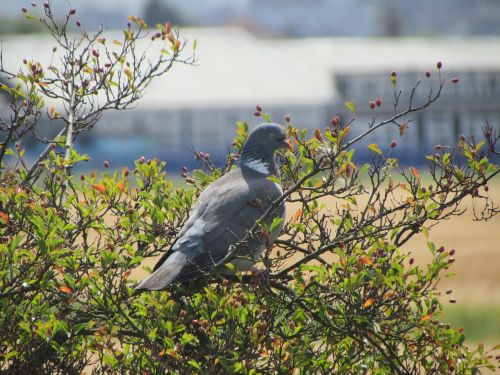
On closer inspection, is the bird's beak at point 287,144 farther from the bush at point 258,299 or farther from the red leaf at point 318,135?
the red leaf at point 318,135

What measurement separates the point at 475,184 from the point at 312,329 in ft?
3.30

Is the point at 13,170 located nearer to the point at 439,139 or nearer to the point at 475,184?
the point at 475,184

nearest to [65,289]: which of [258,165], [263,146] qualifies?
[258,165]

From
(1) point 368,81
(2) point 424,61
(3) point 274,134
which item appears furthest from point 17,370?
(2) point 424,61

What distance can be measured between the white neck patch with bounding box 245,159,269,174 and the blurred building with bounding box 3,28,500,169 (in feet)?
139

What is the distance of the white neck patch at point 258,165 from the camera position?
5613mm

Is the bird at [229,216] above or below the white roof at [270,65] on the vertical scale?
above

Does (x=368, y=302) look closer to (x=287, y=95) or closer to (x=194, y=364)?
(x=194, y=364)

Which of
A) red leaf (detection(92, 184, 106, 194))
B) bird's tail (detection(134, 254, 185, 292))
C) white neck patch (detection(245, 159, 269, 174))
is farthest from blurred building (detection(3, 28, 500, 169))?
bird's tail (detection(134, 254, 185, 292))

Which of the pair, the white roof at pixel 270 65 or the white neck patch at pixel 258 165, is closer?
the white neck patch at pixel 258 165

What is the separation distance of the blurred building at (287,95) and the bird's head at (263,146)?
42092 millimetres

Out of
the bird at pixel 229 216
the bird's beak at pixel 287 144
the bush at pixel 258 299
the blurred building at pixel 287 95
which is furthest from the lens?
the blurred building at pixel 287 95

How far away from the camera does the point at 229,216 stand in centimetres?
525

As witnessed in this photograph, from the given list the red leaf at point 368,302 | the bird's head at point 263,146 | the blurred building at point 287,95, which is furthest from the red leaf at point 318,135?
the blurred building at point 287,95
